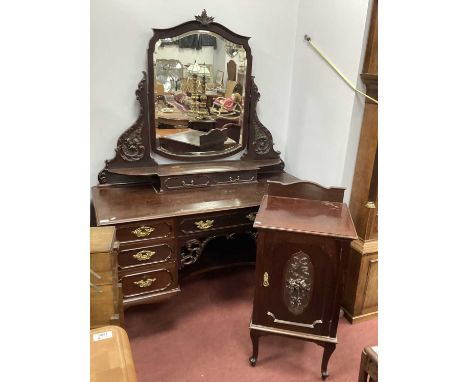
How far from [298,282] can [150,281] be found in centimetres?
76

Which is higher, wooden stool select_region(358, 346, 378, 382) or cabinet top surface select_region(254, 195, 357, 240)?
cabinet top surface select_region(254, 195, 357, 240)

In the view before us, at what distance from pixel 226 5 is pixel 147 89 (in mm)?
677

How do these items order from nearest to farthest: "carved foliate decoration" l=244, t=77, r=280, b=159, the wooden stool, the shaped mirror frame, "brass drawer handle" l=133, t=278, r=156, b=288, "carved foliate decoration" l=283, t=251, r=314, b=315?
the wooden stool
"carved foliate decoration" l=283, t=251, r=314, b=315
"brass drawer handle" l=133, t=278, r=156, b=288
the shaped mirror frame
"carved foliate decoration" l=244, t=77, r=280, b=159

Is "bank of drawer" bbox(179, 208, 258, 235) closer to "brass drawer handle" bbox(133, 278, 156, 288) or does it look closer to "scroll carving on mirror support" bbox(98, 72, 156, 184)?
"brass drawer handle" bbox(133, 278, 156, 288)

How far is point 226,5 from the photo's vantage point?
7.00 ft

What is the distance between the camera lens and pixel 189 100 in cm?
219

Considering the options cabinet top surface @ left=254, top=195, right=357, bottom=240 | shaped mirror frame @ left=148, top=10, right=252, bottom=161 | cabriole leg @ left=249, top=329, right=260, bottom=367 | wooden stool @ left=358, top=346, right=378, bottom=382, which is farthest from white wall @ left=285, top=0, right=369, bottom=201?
wooden stool @ left=358, top=346, right=378, bottom=382

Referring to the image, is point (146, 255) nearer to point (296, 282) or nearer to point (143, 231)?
point (143, 231)

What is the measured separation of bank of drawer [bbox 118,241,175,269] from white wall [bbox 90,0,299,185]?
56 centimetres

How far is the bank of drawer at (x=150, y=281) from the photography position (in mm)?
1833

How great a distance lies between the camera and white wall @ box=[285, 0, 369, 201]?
6.24 ft

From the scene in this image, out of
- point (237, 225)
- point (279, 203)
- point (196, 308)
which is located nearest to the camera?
point (279, 203)
